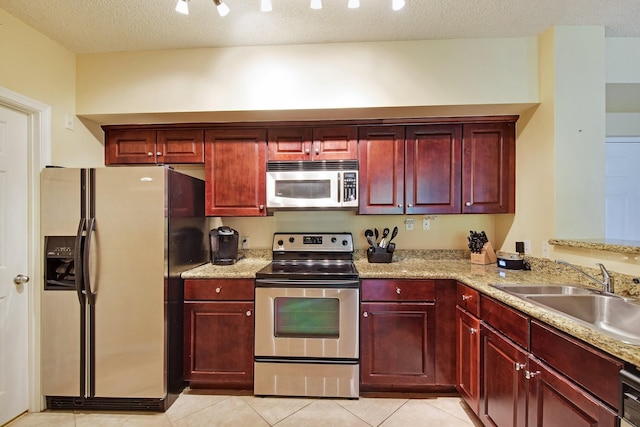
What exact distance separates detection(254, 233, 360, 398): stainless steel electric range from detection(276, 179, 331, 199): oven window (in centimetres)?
64

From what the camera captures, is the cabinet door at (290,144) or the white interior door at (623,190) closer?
the cabinet door at (290,144)

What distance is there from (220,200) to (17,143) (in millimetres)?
1346

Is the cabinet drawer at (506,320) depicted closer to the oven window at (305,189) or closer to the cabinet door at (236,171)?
the oven window at (305,189)

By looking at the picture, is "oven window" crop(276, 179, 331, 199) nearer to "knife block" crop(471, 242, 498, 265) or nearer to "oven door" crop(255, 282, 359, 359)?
"oven door" crop(255, 282, 359, 359)

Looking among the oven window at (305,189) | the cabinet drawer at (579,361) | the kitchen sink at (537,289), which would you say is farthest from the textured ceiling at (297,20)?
Result: the cabinet drawer at (579,361)

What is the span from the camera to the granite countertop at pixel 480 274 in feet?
3.34

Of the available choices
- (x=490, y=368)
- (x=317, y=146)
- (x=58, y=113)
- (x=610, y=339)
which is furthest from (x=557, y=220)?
(x=58, y=113)

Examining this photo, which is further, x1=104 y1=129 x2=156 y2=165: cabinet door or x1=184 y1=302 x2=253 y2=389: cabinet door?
x1=104 y1=129 x2=156 y2=165: cabinet door

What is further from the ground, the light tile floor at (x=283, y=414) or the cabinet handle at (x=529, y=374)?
the cabinet handle at (x=529, y=374)

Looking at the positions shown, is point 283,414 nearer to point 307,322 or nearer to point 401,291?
point 307,322

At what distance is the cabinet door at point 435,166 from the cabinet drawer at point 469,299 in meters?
0.70

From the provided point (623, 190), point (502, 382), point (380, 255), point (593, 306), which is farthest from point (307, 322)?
point (623, 190)

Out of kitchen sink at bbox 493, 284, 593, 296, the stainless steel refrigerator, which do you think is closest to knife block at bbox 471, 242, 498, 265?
kitchen sink at bbox 493, 284, 593, 296

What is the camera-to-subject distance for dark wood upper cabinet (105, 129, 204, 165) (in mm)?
2436
